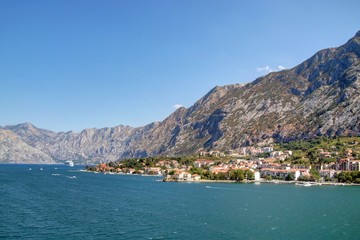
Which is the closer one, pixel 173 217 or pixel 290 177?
pixel 173 217

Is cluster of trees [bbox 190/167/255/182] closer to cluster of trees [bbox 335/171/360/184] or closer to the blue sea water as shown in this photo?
cluster of trees [bbox 335/171/360/184]

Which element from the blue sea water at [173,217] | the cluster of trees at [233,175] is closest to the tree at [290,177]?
the cluster of trees at [233,175]

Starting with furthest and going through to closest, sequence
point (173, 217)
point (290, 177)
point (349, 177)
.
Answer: point (290, 177) → point (349, 177) → point (173, 217)

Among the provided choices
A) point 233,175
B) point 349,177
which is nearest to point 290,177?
point 349,177

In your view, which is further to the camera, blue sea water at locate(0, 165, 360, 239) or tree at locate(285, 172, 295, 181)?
tree at locate(285, 172, 295, 181)

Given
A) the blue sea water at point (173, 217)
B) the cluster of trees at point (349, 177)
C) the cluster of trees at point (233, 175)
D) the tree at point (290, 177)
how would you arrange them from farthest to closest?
the tree at point (290, 177)
the cluster of trees at point (233, 175)
the cluster of trees at point (349, 177)
the blue sea water at point (173, 217)

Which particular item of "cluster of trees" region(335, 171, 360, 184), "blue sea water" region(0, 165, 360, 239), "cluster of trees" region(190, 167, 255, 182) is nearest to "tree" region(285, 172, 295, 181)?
"cluster of trees" region(190, 167, 255, 182)

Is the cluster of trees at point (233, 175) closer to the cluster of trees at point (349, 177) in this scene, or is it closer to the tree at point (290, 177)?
the tree at point (290, 177)

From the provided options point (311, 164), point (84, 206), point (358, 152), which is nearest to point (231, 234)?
point (84, 206)

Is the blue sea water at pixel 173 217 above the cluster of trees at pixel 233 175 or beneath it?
beneath

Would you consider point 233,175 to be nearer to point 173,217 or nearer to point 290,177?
point 290,177

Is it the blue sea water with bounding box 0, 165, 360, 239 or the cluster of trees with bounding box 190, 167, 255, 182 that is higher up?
the cluster of trees with bounding box 190, 167, 255, 182
